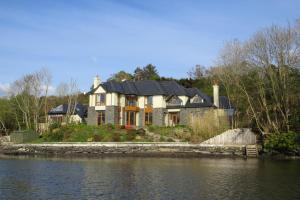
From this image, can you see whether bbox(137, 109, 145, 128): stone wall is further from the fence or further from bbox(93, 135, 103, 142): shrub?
the fence

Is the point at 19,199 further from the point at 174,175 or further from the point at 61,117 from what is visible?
the point at 61,117

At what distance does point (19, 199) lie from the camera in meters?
15.7

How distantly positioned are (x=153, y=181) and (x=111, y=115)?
29.4m

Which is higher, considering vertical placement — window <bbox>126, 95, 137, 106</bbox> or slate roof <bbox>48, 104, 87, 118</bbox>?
window <bbox>126, 95, 137, 106</bbox>

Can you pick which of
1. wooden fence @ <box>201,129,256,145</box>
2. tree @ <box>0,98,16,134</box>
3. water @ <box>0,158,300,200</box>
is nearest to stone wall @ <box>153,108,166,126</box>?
wooden fence @ <box>201,129,256,145</box>

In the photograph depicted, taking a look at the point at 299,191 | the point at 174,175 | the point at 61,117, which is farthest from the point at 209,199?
the point at 61,117

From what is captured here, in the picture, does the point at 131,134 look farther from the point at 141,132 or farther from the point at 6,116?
the point at 6,116

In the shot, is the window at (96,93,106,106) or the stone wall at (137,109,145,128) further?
the stone wall at (137,109,145,128)

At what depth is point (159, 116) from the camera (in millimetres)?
50688

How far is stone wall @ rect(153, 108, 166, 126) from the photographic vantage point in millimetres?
50594

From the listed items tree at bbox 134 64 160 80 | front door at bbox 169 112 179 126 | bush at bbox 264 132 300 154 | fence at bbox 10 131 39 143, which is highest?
tree at bbox 134 64 160 80

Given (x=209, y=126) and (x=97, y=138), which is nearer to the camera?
(x=209, y=126)

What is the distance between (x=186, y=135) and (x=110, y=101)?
13.6m

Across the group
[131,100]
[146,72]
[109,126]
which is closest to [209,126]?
[109,126]
